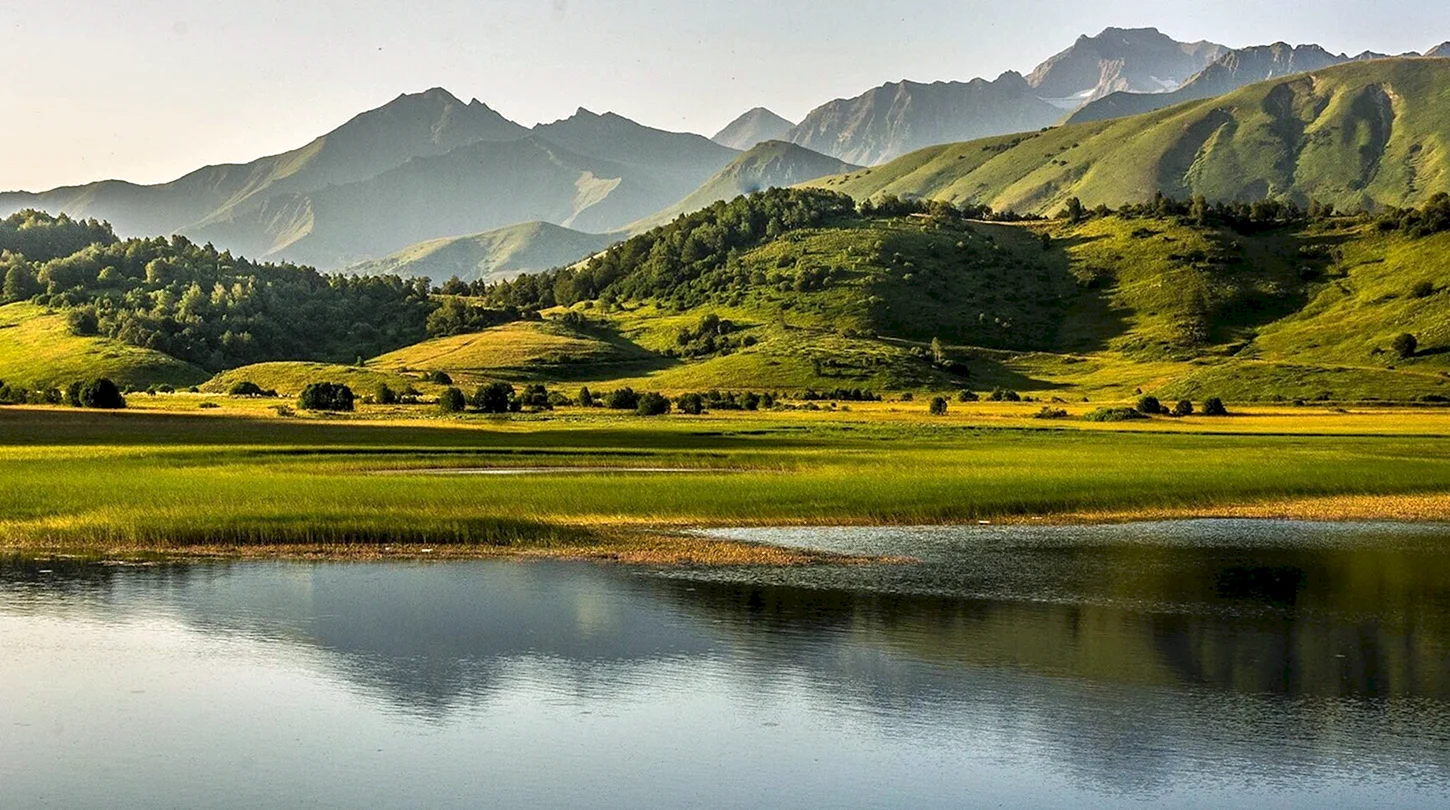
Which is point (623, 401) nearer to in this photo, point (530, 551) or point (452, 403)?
point (452, 403)

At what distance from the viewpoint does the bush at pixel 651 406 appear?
6673 inches

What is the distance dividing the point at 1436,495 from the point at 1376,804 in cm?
6002

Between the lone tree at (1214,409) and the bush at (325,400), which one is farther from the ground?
the bush at (325,400)

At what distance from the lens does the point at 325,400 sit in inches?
6555

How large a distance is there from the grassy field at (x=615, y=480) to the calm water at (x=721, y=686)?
5701 millimetres

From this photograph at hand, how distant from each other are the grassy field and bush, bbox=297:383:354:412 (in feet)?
103

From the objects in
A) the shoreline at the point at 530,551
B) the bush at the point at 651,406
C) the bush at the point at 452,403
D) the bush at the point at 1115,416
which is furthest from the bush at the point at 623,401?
the shoreline at the point at 530,551

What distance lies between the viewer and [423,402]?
187 m

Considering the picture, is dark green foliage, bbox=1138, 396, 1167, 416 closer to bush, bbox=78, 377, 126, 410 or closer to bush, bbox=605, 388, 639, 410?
bush, bbox=605, 388, 639, 410

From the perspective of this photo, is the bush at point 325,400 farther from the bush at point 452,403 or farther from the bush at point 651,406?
the bush at point 651,406

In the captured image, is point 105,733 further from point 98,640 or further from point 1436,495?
point 1436,495

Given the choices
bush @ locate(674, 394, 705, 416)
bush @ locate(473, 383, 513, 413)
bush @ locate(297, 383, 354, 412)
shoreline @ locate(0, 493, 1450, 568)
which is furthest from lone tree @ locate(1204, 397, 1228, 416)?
shoreline @ locate(0, 493, 1450, 568)

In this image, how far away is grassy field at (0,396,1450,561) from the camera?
58688 mm

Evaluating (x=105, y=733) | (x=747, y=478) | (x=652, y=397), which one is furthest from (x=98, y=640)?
(x=652, y=397)
